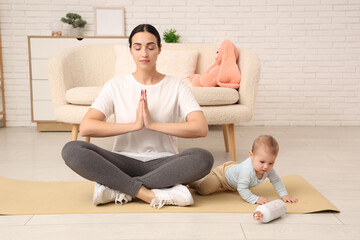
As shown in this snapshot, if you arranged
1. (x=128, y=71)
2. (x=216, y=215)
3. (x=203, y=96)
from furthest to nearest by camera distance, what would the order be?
(x=128, y=71) < (x=203, y=96) < (x=216, y=215)

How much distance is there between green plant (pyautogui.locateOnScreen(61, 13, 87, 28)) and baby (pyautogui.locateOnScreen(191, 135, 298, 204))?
8.52 ft

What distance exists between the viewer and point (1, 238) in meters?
1.44

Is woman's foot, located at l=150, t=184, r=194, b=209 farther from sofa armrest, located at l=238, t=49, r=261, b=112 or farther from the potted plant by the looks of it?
the potted plant

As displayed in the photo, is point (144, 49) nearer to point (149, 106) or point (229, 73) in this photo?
point (149, 106)

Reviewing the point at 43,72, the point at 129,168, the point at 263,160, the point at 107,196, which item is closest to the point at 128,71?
the point at 43,72

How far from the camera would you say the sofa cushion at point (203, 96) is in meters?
2.63

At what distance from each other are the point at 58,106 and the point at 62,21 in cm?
149

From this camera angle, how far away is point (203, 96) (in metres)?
2.62

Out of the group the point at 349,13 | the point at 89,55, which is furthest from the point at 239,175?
the point at 349,13

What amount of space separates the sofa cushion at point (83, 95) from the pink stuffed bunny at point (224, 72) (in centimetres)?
76

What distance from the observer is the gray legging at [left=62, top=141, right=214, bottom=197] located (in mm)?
1696

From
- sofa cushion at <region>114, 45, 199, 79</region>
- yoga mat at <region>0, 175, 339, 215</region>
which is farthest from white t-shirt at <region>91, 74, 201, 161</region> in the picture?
sofa cushion at <region>114, 45, 199, 79</region>

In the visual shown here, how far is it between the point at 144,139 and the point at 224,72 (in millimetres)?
1143

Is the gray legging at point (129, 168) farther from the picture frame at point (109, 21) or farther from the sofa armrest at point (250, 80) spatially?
the picture frame at point (109, 21)
